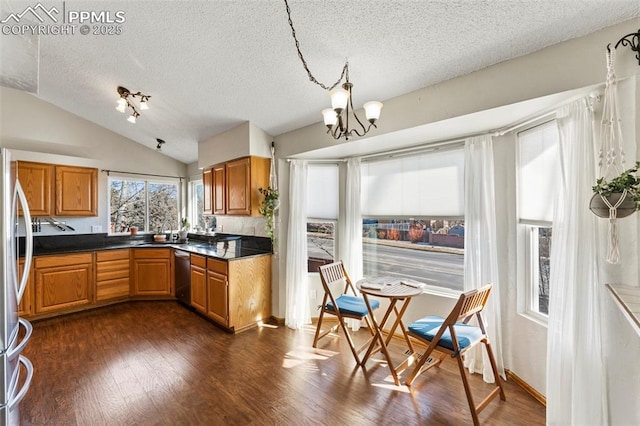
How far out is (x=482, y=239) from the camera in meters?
2.45

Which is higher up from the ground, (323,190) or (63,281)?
(323,190)

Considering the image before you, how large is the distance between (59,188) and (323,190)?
12.6ft

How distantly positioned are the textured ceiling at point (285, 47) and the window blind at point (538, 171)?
0.72m

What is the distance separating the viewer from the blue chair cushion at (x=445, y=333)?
6.52ft

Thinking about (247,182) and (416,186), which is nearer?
(416,186)

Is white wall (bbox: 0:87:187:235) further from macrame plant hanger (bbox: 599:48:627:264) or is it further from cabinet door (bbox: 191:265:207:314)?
macrame plant hanger (bbox: 599:48:627:264)

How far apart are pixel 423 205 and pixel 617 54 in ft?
5.72

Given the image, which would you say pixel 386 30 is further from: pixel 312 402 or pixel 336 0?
pixel 312 402

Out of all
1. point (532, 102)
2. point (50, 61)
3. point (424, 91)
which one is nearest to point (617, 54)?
point (532, 102)

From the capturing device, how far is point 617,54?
1479mm

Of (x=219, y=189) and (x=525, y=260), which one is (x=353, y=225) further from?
(x=219, y=189)

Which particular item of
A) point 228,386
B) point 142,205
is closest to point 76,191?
point 142,205

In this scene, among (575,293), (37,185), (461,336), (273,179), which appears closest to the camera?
(575,293)

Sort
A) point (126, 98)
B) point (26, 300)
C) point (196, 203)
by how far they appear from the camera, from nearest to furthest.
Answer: point (126, 98) < point (26, 300) < point (196, 203)
